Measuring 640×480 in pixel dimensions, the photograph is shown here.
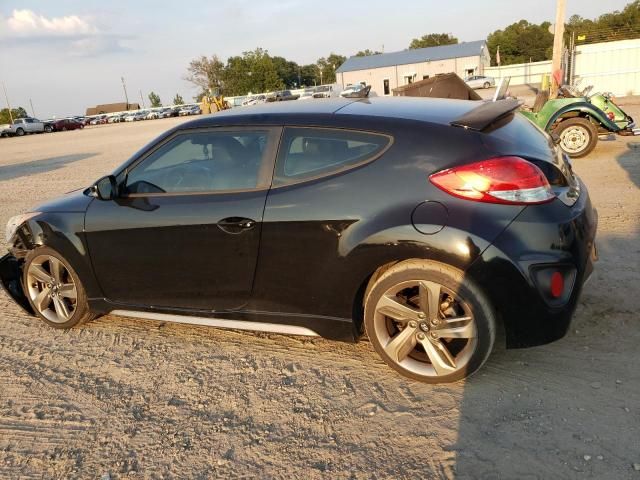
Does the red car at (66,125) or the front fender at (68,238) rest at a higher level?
the front fender at (68,238)

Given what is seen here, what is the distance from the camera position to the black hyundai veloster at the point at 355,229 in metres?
2.67

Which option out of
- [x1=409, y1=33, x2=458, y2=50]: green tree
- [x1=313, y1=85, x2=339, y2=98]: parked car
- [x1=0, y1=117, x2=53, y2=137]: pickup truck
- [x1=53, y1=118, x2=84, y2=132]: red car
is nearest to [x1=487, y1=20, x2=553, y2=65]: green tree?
[x1=409, y1=33, x2=458, y2=50]: green tree

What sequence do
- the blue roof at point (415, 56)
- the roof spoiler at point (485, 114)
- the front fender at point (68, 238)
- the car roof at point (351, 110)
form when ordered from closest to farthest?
the roof spoiler at point (485, 114) → the car roof at point (351, 110) → the front fender at point (68, 238) → the blue roof at point (415, 56)

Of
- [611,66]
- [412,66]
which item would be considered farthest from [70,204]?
[412,66]

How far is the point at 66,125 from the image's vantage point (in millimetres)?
52750

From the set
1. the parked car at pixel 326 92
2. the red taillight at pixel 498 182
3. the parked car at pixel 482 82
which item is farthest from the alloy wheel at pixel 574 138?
the parked car at pixel 482 82

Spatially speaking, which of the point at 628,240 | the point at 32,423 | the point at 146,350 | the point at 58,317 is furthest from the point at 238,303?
the point at 628,240

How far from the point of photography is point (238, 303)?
10.8 ft

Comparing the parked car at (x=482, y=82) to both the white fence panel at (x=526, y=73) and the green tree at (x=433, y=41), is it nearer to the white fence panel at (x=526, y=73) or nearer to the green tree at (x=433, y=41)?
the white fence panel at (x=526, y=73)

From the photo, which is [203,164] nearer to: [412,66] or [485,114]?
[485,114]

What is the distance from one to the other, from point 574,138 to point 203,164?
842 centimetres

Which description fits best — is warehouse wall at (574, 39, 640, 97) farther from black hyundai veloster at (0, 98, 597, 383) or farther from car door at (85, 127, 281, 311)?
car door at (85, 127, 281, 311)

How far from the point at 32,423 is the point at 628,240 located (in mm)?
5017

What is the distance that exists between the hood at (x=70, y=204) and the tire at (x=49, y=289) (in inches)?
12.1
